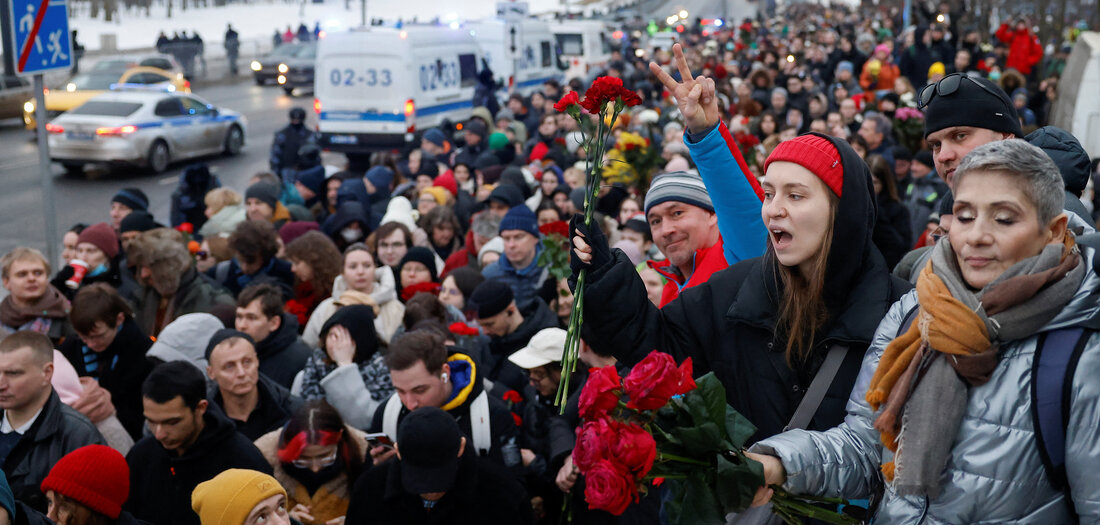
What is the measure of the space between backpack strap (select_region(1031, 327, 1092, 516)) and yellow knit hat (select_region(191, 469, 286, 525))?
8.93 feet

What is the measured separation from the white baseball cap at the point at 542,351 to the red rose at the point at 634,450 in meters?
3.18

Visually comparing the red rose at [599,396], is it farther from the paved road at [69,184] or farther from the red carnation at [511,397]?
the paved road at [69,184]

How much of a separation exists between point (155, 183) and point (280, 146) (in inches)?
204

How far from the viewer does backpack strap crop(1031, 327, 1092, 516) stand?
206 cm

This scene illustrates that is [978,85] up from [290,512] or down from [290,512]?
up

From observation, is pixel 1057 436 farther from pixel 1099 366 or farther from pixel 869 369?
pixel 869 369

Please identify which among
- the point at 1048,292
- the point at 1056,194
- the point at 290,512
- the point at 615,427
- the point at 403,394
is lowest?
the point at 290,512

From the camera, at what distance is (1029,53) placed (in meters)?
22.0

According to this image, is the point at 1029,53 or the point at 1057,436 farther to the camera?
the point at 1029,53

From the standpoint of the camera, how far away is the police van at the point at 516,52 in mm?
25391

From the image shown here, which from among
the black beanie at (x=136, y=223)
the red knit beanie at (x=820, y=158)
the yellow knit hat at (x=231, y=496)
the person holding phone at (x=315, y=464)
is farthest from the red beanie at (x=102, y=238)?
the red knit beanie at (x=820, y=158)

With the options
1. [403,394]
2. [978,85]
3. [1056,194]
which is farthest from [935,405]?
[403,394]

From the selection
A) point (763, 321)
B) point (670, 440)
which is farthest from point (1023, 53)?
point (670, 440)

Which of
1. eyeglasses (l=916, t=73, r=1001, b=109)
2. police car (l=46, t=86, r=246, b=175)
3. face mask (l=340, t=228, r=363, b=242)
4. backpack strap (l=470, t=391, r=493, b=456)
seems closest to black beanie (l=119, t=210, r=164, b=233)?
face mask (l=340, t=228, r=363, b=242)
